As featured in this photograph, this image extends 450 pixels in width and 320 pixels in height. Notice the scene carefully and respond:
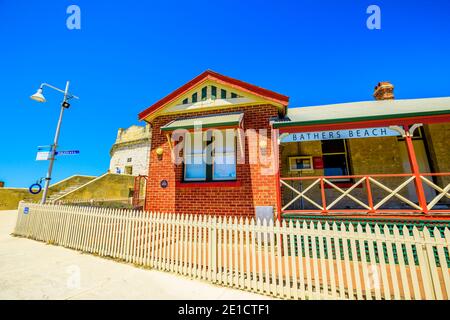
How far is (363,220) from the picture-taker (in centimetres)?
568

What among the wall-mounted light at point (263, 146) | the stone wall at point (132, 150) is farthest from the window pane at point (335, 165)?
the stone wall at point (132, 150)

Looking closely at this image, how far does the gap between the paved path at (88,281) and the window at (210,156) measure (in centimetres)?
355

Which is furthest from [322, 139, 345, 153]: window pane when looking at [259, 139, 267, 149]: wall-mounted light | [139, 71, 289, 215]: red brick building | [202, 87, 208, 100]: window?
[202, 87, 208, 100]: window

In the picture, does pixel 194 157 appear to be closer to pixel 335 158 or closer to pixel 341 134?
pixel 341 134

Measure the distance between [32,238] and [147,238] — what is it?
5640 mm

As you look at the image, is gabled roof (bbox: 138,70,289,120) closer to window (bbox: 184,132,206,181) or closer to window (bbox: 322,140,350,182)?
window (bbox: 184,132,206,181)

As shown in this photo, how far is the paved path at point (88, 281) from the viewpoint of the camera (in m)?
3.61

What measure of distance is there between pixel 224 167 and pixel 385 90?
10308 mm

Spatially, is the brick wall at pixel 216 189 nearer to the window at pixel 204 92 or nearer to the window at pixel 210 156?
the window at pixel 210 156

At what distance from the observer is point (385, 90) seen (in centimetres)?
1112

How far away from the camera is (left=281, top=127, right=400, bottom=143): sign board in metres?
6.13
